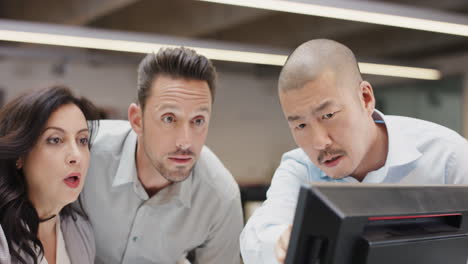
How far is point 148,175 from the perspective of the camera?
6.40 feet

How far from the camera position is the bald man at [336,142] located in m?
1.33

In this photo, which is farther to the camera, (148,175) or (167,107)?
(148,175)

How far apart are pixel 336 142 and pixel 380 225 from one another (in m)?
0.50

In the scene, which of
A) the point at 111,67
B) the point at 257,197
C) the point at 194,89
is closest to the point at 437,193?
the point at 194,89

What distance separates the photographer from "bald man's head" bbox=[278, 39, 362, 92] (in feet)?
4.51

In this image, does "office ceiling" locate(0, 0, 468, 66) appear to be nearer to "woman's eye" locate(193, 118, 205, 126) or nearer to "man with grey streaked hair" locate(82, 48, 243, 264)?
"man with grey streaked hair" locate(82, 48, 243, 264)

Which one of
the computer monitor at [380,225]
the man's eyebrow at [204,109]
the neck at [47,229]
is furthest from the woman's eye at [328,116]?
the neck at [47,229]

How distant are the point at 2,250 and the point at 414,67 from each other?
393 centimetres

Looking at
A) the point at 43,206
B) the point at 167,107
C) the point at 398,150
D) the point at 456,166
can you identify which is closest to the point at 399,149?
the point at 398,150

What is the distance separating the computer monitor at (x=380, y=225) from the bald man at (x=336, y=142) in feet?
1.34

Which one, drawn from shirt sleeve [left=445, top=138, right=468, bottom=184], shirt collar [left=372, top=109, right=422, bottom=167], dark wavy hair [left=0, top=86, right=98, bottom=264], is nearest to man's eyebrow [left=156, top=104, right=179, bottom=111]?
dark wavy hair [left=0, top=86, right=98, bottom=264]

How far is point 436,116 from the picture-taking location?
19.9 feet

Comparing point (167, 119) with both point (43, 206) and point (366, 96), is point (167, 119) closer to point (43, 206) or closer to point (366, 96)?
point (43, 206)

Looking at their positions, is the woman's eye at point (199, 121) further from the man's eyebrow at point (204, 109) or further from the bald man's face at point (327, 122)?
the bald man's face at point (327, 122)
